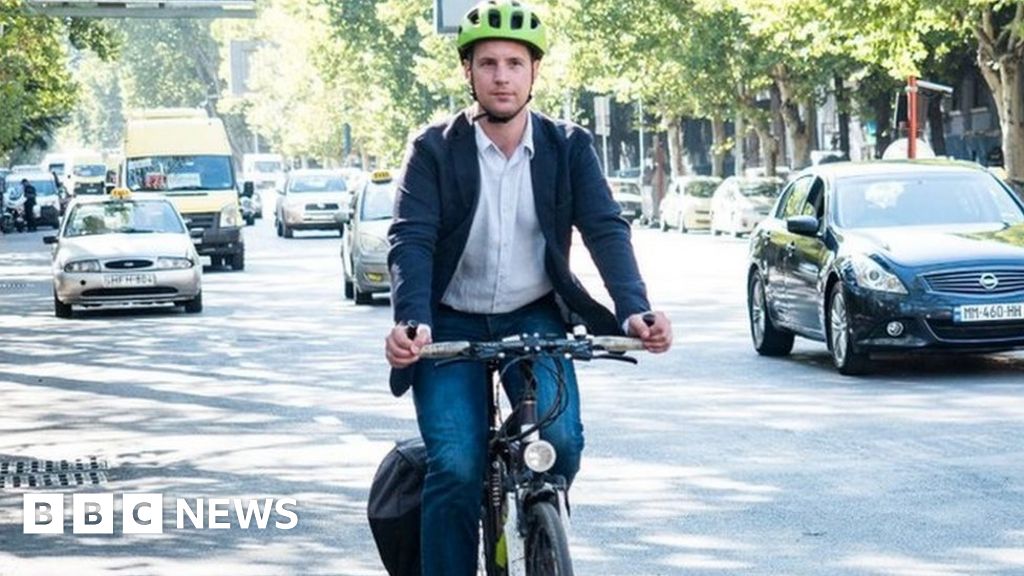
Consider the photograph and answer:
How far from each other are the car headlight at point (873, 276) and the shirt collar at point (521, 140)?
33.4 ft

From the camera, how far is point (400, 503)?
6.79 metres

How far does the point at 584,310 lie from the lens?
6.50 metres

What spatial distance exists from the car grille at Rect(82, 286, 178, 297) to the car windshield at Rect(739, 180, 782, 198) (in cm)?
2725

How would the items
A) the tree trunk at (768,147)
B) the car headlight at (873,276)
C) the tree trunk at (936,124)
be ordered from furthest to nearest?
1. the tree trunk at (768,147)
2. the tree trunk at (936,124)
3. the car headlight at (873,276)

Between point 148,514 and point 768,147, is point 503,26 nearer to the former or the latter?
point 148,514

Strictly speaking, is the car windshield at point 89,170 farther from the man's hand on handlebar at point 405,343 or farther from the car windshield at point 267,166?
the man's hand on handlebar at point 405,343

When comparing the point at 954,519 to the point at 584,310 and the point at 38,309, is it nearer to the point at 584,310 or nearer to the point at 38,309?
the point at 584,310

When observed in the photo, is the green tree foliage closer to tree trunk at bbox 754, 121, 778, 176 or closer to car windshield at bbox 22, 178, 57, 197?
car windshield at bbox 22, 178, 57, 197

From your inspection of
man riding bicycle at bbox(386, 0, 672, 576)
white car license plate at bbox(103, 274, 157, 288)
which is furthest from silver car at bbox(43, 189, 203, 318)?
man riding bicycle at bbox(386, 0, 672, 576)

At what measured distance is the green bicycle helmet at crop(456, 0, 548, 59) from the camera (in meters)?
6.32

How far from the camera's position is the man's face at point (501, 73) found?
6.36 metres

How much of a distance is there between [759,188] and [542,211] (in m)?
48.2

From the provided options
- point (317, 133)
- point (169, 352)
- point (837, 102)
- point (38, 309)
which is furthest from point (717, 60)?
point (317, 133)

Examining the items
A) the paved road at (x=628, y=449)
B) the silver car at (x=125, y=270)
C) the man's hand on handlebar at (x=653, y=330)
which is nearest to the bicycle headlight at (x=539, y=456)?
the man's hand on handlebar at (x=653, y=330)
